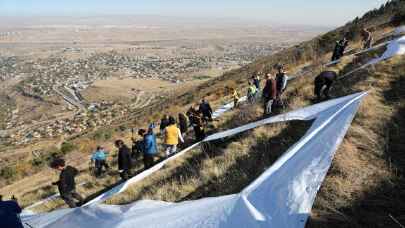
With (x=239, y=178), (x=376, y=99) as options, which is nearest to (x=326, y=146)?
(x=239, y=178)

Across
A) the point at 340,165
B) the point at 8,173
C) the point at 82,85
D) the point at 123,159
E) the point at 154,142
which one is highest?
the point at 340,165

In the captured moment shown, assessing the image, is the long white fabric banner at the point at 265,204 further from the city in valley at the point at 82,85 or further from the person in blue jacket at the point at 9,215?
the city in valley at the point at 82,85

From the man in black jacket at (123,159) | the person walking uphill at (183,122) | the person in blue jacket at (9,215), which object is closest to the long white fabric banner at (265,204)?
the person in blue jacket at (9,215)

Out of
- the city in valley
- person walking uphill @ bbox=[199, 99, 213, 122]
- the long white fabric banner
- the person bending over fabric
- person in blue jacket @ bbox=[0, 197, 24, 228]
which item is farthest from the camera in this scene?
the city in valley

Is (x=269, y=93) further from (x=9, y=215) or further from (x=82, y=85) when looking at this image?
(x=82, y=85)

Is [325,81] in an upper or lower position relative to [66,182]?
upper

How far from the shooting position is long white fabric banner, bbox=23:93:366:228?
4.10m

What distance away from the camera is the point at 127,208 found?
5.66m

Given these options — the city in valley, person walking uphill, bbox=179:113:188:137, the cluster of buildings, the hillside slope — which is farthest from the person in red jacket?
the cluster of buildings

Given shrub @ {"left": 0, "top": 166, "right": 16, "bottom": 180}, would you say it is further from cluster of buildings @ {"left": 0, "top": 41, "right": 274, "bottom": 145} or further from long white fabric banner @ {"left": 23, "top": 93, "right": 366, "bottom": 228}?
cluster of buildings @ {"left": 0, "top": 41, "right": 274, "bottom": 145}

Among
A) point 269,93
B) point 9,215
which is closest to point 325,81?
point 269,93

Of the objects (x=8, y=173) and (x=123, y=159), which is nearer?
(x=123, y=159)

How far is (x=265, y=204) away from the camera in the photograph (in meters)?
4.22

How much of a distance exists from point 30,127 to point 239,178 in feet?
222
